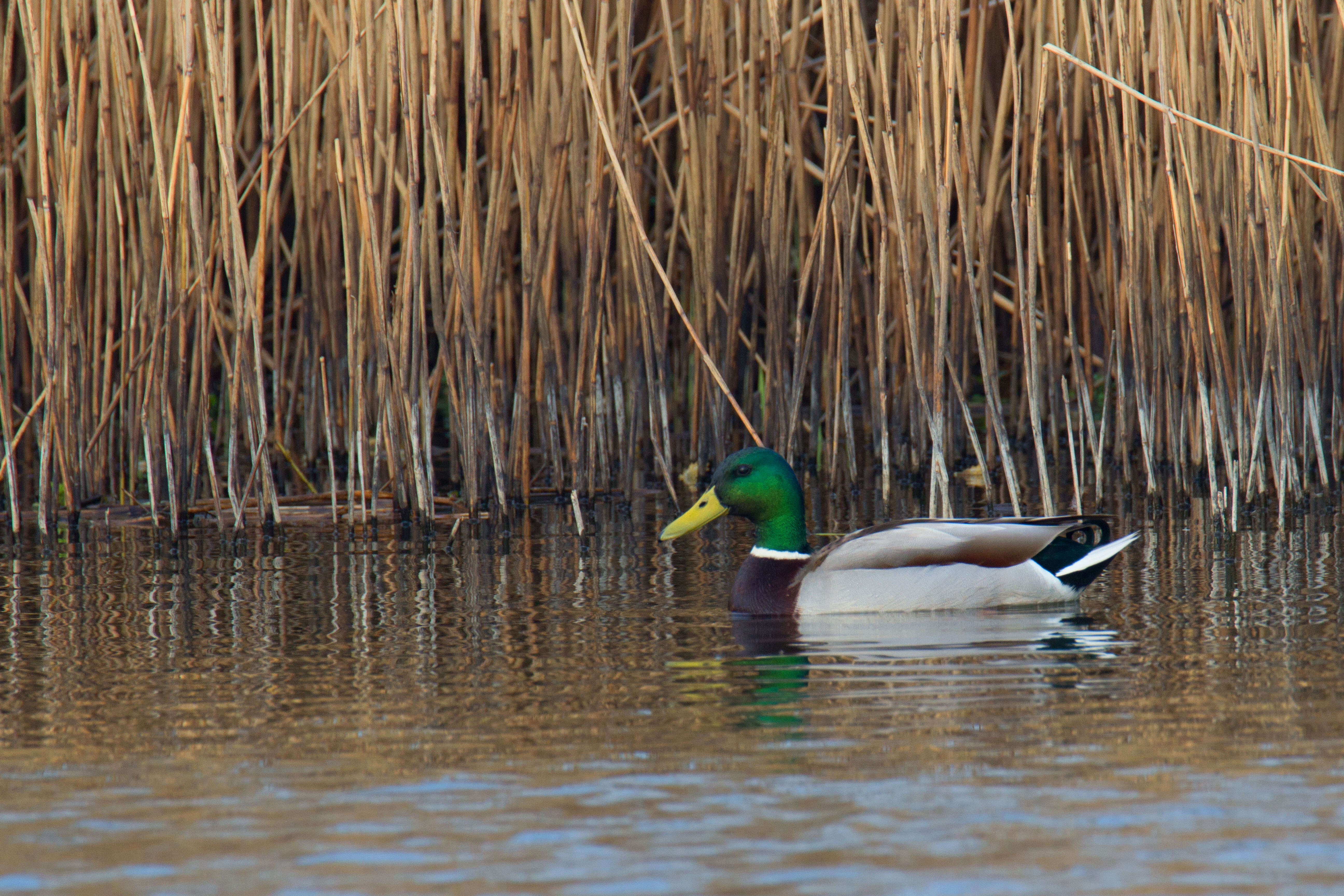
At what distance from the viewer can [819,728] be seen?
413cm

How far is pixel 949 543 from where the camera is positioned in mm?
6109

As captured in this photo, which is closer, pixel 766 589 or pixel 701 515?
pixel 766 589

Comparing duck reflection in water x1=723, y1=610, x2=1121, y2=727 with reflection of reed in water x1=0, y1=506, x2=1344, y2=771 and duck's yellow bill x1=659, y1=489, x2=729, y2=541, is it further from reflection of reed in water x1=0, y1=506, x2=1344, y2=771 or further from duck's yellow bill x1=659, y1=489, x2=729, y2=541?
duck's yellow bill x1=659, y1=489, x2=729, y2=541

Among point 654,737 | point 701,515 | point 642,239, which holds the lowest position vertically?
point 654,737

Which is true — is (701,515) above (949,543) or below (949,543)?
above

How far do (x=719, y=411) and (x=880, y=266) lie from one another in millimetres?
1062

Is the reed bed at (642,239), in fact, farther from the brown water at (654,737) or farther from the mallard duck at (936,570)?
the brown water at (654,737)

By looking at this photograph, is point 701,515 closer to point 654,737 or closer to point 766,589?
point 766,589

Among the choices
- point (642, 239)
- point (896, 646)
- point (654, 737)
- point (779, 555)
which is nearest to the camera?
point (654, 737)

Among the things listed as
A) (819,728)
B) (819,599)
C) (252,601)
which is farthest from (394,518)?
(819,728)

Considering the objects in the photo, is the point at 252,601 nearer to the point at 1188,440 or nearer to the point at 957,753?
the point at 957,753

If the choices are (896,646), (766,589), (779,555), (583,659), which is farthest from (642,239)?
(583,659)

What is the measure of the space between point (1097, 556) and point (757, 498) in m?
1.21

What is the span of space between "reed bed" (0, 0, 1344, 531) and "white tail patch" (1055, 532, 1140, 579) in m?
0.86
